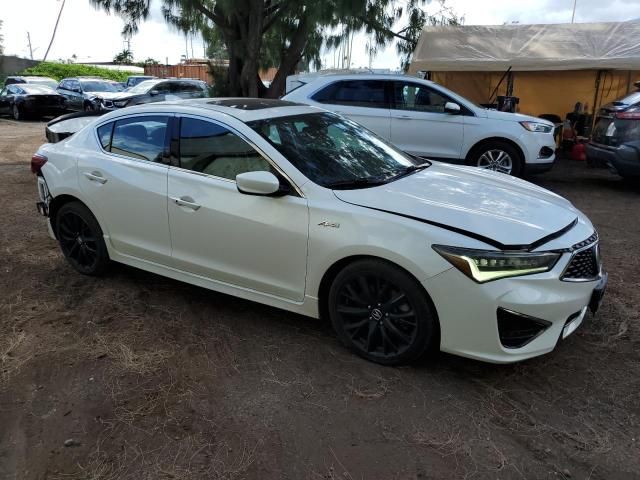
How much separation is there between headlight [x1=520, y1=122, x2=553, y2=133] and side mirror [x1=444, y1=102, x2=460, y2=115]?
1010 millimetres

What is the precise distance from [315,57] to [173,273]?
37.9 feet

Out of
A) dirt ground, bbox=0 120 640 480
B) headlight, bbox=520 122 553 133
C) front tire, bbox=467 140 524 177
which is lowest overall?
dirt ground, bbox=0 120 640 480

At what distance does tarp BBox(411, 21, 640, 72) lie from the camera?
1159 centimetres

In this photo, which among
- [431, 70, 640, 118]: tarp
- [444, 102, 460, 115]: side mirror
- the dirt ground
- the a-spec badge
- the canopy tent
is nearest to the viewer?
the dirt ground

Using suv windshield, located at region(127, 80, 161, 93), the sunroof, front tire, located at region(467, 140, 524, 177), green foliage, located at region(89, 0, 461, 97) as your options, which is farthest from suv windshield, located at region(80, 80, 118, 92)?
the sunroof

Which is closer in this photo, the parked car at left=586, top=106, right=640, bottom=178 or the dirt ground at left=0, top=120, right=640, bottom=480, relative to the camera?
the dirt ground at left=0, top=120, right=640, bottom=480

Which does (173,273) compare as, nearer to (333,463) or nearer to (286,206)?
(286,206)

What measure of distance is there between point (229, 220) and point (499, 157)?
6.16 m

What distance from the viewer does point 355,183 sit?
141 inches

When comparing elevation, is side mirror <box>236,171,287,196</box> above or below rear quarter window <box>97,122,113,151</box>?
below

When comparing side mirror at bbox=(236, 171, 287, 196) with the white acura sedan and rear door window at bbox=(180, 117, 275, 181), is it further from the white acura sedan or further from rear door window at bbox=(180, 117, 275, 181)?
rear door window at bbox=(180, 117, 275, 181)

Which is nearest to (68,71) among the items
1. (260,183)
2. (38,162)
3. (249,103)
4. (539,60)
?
(539,60)

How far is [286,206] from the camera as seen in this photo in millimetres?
3461

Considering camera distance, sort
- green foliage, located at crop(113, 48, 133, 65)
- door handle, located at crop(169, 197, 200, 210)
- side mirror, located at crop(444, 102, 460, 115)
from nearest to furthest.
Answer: door handle, located at crop(169, 197, 200, 210)
side mirror, located at crop(444, 102, 460, 115)
green foliage, located at crop(113, 48, 133, 65)
